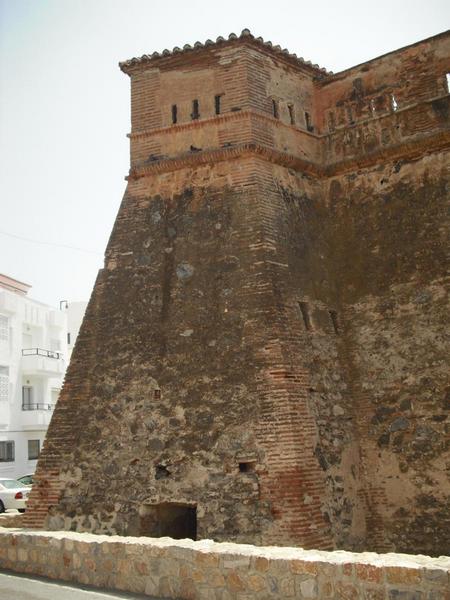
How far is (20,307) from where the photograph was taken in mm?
30422

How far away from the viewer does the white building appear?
2803 centimetres

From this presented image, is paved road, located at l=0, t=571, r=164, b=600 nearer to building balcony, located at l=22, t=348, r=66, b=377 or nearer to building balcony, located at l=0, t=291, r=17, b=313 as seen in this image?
building balcony, located at l=0, t=291, r=17, b=313

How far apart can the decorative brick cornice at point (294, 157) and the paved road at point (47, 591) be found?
6513mm

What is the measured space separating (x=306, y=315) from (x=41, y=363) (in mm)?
22247

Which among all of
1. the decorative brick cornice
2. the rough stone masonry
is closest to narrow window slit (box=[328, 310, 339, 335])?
the rough stone masonry

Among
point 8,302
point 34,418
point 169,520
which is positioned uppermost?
point 8,302

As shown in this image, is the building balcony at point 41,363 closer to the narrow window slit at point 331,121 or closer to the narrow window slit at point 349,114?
the narrow window slit at point 331,121

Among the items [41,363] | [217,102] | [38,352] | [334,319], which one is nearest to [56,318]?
[38,352]

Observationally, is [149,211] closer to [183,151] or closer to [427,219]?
[183,151]

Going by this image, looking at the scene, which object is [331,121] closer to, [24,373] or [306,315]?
[306,315]

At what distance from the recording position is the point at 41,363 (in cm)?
3019

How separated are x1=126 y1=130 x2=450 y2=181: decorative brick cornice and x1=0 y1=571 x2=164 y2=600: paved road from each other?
21.4 ft

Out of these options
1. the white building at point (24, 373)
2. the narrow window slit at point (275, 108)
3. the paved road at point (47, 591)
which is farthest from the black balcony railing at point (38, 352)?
the paved road at point (47, 591)

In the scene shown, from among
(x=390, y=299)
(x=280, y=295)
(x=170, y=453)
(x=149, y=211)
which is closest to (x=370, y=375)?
(x=390, y=299)
